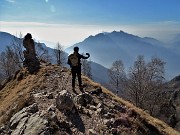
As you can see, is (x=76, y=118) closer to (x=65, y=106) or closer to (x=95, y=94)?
(x=65, y=106)

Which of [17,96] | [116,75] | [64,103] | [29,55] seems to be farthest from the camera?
[116,75]

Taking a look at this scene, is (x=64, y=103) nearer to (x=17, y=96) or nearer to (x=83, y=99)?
(x=83, y=99)

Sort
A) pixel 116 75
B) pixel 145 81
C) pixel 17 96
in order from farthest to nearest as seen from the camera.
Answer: pixel 116 75
pixel 145 81
pixel 17 96

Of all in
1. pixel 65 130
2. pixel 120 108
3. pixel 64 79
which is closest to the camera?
pixel 65 130

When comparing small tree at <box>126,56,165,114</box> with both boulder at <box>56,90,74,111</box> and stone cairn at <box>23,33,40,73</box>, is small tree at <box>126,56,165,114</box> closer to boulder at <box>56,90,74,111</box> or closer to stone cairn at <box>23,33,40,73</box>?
stone cairn at <box>23,33,40,73</box>

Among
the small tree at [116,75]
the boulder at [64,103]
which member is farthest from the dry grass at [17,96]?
the small tree at [116,75]

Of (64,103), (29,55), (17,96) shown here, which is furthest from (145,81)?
(64,103)

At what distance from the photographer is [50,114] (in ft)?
60.8

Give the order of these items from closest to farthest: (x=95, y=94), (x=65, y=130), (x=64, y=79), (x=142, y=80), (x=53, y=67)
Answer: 1. (x=65, y=130)
2. (x=95, y=94)
3. (x=64, y=79)
4. (x=53, y=67)
5. (x=142, y=80)

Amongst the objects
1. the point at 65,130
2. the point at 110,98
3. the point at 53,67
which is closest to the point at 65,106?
the point at 65,130

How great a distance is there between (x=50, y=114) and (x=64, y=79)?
9.48 metres

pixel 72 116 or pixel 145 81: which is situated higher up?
pixel 72 116

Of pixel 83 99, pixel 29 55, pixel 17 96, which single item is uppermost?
pixel 29 55

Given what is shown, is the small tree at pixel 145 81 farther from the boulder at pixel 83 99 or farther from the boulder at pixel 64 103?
the boulder at pixel 64 103
